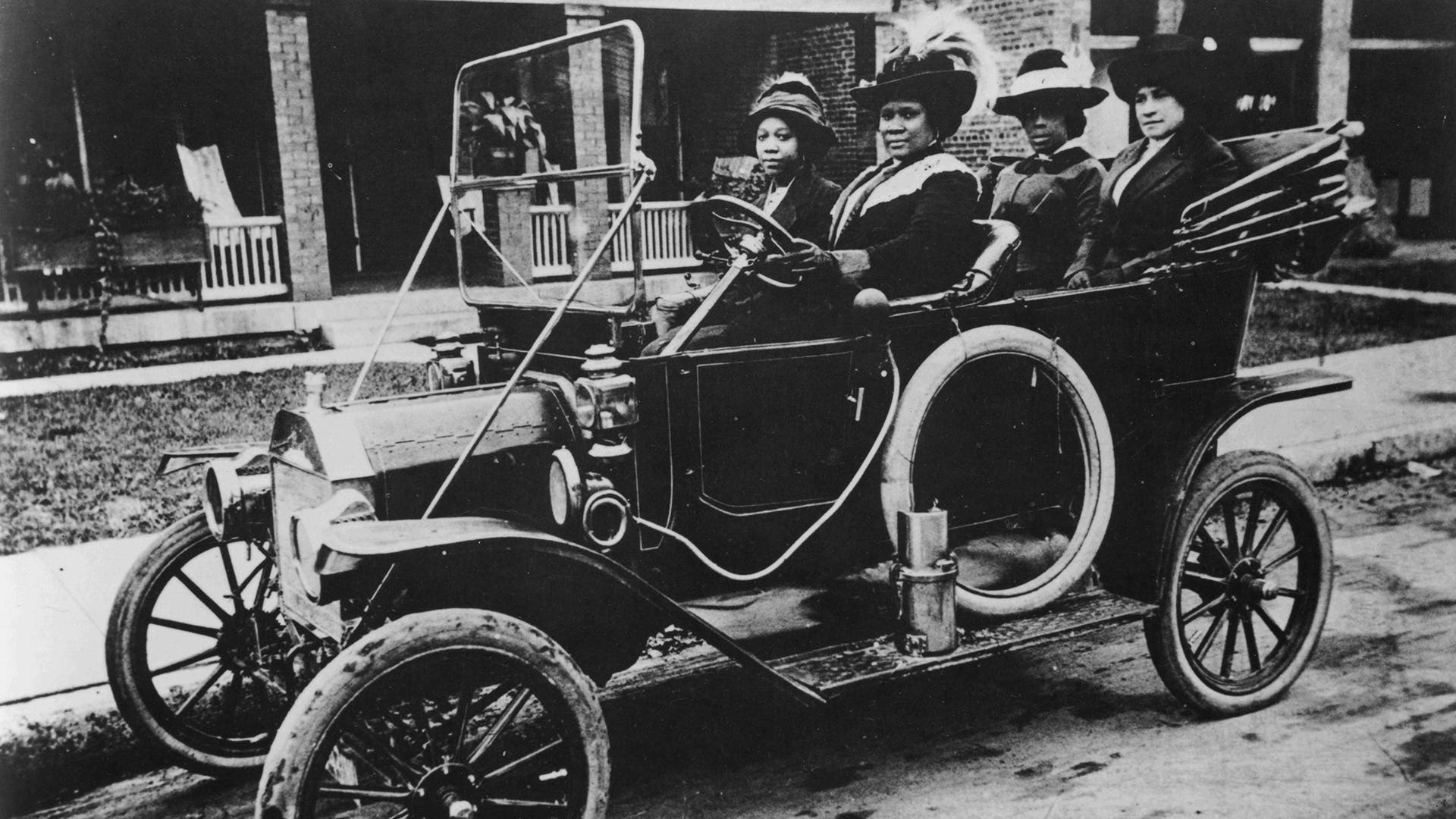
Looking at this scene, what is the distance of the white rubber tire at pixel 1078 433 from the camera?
127 inches

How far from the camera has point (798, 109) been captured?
379 cm

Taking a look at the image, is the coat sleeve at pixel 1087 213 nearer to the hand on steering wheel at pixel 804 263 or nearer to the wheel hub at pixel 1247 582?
the wheel hub at pixel 1247 582

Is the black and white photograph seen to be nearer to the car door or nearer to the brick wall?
the car door

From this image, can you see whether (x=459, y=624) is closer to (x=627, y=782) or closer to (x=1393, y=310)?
(x=627, y=782)

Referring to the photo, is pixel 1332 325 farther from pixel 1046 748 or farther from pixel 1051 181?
pixel 1046 748

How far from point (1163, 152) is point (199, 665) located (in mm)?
3769

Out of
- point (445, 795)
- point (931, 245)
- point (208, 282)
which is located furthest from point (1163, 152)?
point (208, 282)

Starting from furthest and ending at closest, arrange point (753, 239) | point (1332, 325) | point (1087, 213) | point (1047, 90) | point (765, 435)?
point (1332, 325), point (1047, 90), point (1087, 213), point (765, 435), point (753, 239)

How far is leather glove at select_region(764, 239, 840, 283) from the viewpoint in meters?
3.12

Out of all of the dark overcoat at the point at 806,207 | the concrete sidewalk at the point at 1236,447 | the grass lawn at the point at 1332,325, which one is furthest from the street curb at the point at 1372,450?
the dark overcoat at the point at 806,207

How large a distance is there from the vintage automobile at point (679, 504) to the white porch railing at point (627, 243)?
10.4 ft

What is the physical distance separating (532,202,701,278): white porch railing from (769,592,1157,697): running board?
3.64 metres

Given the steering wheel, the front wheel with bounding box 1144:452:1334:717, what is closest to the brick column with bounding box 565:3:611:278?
the steering wheel

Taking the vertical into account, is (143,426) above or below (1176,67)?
below
